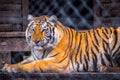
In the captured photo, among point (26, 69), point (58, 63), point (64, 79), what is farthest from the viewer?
point (58, 63)

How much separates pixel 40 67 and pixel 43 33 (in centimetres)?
33

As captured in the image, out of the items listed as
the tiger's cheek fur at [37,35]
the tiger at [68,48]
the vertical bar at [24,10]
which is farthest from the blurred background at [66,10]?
the tiger's cheek fur at [37,35]

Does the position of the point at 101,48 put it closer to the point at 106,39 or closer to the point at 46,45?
the point at 106,39

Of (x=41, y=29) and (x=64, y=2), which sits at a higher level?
(x=64, y=2)

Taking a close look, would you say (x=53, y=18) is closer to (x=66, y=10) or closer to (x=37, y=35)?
(x=37, y=35)

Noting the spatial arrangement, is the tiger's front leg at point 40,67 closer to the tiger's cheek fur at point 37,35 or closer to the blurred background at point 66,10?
the tiger's cheek fur at point 37,35

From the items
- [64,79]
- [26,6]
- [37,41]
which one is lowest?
[64,79]

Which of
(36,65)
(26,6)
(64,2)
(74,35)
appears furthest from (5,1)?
(36,65)

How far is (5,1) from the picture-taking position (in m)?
6.33

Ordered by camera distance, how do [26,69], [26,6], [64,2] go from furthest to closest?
[64,2] → [26,6] → [26,69]

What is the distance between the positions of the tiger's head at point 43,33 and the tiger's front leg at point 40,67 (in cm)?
14

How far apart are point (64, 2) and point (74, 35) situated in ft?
11.1

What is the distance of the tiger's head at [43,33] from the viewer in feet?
10.8

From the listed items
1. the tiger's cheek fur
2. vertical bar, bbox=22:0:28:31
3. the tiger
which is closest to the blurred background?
vertical bar, bbox=22:0:28:31
